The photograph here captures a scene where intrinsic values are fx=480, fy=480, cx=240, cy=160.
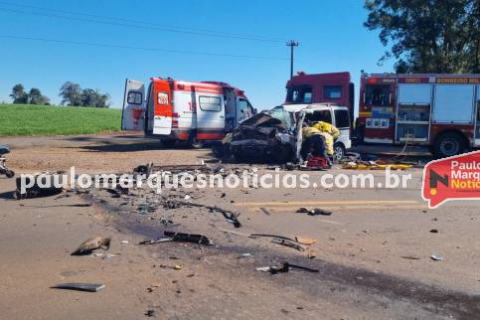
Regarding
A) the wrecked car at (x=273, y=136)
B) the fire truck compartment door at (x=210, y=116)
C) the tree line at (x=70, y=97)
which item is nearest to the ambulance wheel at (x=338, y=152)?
the wrecked car at (x=273, y=136)

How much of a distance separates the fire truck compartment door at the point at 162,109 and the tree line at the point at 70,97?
98.6 m

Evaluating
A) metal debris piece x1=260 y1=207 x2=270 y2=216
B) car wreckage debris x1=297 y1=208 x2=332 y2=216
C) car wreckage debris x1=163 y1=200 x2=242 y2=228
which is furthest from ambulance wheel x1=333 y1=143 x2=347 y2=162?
car wreckage debris x1=163 y1=200 x2=242 y2=228

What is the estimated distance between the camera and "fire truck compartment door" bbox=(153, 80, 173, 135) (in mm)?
17719

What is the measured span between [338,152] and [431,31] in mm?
13980

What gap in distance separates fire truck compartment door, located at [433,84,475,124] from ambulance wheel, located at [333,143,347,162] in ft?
13.2

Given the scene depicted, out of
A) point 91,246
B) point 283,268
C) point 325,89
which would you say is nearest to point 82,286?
point 91,246

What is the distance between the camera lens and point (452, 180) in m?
11.3

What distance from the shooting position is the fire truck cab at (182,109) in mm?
17922

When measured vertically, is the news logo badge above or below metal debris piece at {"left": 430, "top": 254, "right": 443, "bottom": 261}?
above

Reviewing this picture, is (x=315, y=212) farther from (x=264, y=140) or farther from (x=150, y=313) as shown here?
(x=264, y=140)

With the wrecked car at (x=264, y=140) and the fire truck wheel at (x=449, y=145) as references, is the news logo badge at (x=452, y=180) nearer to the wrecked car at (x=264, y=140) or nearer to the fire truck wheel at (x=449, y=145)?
the fire truck wheel at (x=449, y=145)

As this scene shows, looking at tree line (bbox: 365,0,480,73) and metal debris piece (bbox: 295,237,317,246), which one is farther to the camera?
tree line (bbox: 365,0,480,73)

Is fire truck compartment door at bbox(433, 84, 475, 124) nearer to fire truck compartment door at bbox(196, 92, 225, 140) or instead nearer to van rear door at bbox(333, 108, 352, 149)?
van rear door at bbox(333, 108, 352, 149)

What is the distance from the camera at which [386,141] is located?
1716cm
